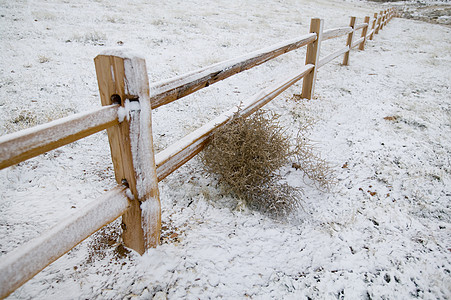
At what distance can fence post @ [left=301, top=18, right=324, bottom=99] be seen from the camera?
421cm

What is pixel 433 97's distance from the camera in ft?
15.7

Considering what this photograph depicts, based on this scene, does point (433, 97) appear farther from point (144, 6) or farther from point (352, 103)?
point (144, 6)

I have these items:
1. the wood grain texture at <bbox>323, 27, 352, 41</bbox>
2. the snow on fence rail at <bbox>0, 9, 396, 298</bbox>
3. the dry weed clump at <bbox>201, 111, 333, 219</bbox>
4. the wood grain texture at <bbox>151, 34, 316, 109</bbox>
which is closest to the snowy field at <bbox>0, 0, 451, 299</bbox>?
the dry weed clump at <bbox>201, 111, 333, 219</bbox>

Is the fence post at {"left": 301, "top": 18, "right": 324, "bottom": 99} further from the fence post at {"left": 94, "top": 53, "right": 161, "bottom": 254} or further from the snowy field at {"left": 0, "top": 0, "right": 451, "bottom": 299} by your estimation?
the fence post at {"left": 94, "top": 53, "right": 161, "bottom": 254}

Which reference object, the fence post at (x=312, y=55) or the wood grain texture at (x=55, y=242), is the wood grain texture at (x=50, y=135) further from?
the fence post at (x=312, y=55)

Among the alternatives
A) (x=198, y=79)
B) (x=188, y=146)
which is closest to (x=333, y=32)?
(x=198, y=79)

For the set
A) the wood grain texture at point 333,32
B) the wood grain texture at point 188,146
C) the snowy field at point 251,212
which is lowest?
the snowy field at point 251,212

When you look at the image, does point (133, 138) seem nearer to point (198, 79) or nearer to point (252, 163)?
point (198, 79)

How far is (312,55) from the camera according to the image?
174 inches

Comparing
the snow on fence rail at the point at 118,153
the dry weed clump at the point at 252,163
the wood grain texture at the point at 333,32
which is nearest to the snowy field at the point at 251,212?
the dry weed clump at the point at 252,163

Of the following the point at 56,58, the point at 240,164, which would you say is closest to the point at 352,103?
the point at 240,164

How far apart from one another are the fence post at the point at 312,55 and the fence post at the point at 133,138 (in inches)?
142

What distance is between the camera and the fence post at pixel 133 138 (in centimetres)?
131

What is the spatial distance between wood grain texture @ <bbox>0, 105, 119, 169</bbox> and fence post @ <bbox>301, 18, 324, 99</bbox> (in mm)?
3845
